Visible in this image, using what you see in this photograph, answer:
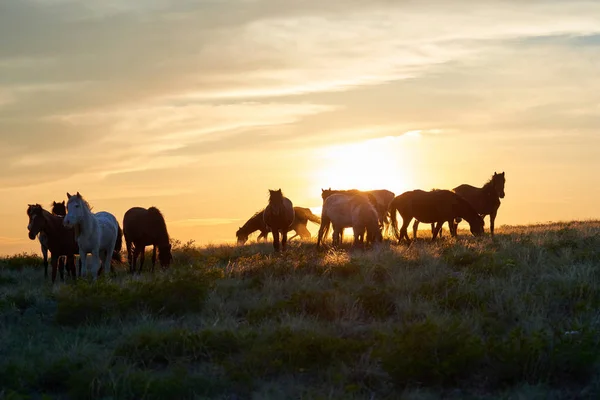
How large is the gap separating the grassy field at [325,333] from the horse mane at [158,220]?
6.49 metres

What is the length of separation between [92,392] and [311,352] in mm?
2675

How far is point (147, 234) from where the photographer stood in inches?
800

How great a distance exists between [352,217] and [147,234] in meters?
6.30

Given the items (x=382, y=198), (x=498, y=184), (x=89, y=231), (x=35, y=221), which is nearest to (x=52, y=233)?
(x=35, y=221)

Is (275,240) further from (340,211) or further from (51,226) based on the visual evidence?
(51,226)

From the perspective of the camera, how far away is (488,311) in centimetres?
1030

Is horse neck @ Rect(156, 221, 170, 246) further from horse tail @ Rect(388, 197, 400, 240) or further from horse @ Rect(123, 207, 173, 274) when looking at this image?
horse tail @ Rect(388, 197, 400, 240)

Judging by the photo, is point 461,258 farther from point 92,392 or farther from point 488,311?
point 92,392

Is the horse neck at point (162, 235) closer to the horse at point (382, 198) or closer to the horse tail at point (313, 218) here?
the horse at point (382, 198)

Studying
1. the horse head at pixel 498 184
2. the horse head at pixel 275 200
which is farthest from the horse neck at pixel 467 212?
the horse head at pixel 275 200

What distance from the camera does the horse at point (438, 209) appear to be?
76.6 ft

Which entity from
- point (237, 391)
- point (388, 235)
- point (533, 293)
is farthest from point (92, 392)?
point (388, 235)

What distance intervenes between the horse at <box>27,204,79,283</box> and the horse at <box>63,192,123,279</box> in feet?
2.79

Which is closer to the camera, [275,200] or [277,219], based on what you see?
[275,200]
